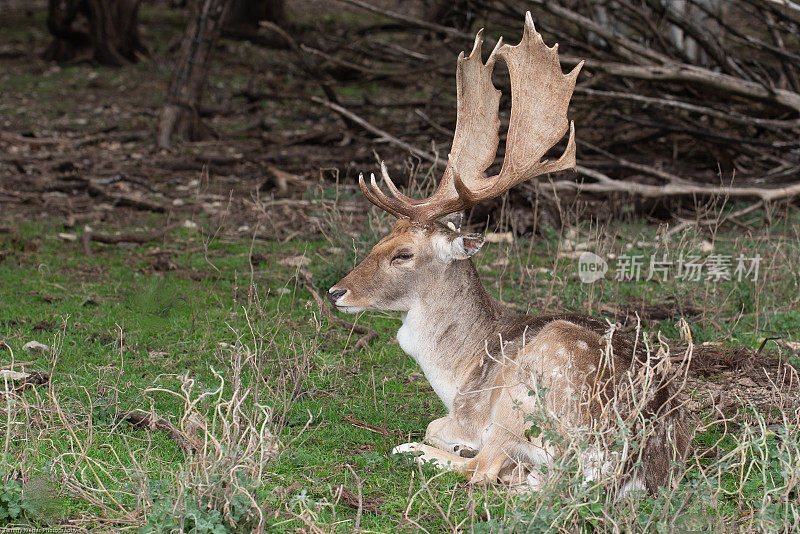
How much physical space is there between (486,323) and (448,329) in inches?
8.8

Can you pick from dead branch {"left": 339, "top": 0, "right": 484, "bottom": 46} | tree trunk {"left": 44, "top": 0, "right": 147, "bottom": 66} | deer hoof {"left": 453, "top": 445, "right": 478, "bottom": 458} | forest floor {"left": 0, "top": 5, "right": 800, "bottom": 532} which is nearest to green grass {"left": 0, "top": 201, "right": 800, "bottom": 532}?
forest floor {"left": 0, "top": 5, "right": 800, "bottom": 532}

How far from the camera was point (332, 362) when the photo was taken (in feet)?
21.4

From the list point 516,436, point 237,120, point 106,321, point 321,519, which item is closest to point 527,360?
point 516,436

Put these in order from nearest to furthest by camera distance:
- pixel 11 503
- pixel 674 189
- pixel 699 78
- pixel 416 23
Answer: pixel 11 503 → pixel 674 189 → pixel 699 78 → pixel 416 23

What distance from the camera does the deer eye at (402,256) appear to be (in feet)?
17.4

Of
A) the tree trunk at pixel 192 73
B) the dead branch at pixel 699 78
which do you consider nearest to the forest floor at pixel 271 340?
the tree trunk at pixel 192 73

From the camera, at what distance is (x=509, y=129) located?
5.54 metres

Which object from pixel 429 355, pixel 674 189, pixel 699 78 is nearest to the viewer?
pixel 429 355

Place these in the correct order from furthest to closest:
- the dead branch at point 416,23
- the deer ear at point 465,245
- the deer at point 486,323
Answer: the dead branch at point 416,23 < the deer ear at point 465,245 < the deer at point 486,323

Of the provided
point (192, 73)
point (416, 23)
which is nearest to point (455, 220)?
point (416, 23)

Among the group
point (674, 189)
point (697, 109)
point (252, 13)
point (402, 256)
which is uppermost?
point (402, 256)

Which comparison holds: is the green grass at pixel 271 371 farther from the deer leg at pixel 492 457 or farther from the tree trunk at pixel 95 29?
the tree trunk at pixel 95 29

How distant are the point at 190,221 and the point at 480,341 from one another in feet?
Answer: 17.8

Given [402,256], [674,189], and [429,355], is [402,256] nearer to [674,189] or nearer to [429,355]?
[429,355]
